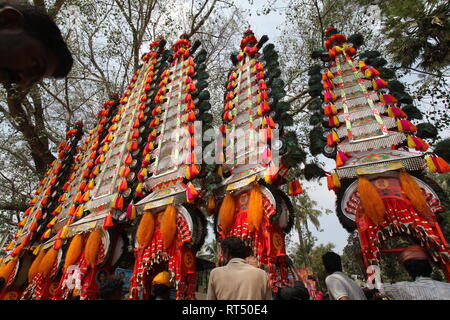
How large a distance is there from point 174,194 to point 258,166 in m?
1.57

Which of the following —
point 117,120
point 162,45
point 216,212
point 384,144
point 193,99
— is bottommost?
point 216,212

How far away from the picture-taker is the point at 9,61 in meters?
1.52

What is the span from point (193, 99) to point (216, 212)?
2939mm

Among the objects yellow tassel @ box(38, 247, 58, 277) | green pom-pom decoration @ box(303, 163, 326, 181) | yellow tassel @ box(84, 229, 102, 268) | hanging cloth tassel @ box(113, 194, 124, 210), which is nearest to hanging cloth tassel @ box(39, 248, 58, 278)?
yellow tassel @ box(38, 247, 58, 277)

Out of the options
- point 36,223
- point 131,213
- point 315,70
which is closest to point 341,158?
point 315,70

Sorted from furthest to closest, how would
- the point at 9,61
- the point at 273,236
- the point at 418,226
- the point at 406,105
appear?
the point at 406,105 → the point at 273,236 → the point at 418,226 → the point at 9,61

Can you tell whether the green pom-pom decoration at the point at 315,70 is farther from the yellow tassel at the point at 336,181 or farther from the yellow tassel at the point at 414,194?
the yellow tassel at the point at 414,194

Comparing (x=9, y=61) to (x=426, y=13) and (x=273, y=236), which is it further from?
A: (x=426, y=13)

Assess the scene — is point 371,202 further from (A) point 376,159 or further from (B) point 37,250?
(B) point 37,250

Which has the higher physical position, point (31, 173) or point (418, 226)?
point (31, 173)

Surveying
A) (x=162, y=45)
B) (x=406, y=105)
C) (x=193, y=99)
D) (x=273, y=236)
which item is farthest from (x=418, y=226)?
(x=162, y=45)

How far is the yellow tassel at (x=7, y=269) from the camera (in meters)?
6.74

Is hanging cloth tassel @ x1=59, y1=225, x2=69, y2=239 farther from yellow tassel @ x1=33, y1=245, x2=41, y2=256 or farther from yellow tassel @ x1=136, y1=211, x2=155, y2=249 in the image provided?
yellow tassel @ x1=136, y1=211, x2=155, y2=249

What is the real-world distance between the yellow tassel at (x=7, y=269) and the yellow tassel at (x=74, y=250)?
2.24 metres
